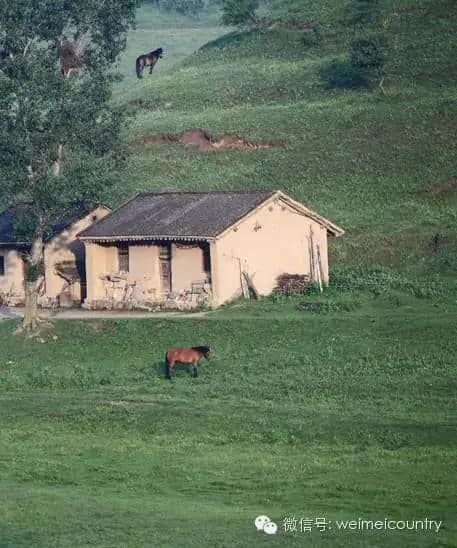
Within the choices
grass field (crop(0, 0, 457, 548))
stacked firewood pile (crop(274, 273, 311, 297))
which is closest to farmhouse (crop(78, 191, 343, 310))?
stacked firewood pile (crop(274, 273, 311, 297))

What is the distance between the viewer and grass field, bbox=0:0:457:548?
26.8m

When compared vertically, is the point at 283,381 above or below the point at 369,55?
below

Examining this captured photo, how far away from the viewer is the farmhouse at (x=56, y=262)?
178ft

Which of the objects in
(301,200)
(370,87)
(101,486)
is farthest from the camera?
(370,87)

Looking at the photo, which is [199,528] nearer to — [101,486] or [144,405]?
[101,486]

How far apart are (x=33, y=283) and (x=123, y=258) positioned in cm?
505

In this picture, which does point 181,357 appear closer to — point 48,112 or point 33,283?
point 33,283

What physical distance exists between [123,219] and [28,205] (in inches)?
203

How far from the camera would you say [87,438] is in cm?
3416

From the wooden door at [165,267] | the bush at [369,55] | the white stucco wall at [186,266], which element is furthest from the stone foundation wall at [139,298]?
the bush at [369,55]

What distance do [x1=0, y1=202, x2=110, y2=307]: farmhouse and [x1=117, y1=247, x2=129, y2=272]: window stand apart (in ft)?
8.48

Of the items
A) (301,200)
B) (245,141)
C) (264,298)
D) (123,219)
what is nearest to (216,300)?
(264,298)

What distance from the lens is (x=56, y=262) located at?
54750 millimetres

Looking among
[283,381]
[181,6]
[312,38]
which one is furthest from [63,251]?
[181,6]
